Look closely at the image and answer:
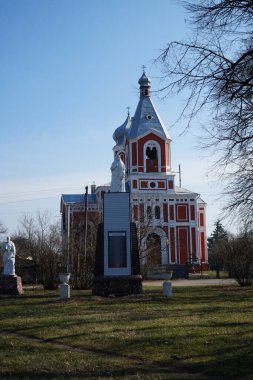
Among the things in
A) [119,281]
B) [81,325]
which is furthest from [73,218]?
[81,325]

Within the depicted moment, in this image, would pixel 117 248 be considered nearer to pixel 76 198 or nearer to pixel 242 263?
pixel 242 263

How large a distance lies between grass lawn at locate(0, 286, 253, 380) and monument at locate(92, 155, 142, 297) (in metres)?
4.86

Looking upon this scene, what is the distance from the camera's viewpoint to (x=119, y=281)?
22.6 meters

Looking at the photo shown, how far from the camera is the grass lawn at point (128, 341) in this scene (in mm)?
8117

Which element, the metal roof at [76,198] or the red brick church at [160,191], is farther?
the metal roof at [76,198]

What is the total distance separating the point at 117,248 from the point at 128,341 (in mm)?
12779

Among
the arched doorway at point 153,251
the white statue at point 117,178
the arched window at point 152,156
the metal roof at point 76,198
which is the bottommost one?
the arched doorway at point 153,251

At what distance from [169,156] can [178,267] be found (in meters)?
11.3

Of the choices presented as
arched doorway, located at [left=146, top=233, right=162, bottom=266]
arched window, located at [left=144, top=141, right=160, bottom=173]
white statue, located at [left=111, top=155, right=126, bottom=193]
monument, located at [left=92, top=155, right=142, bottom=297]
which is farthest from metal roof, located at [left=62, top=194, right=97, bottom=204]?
→ monument, located at [left=92, top=155, right=142, bottom=297]

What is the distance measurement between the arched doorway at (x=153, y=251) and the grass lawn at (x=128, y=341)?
24.3m

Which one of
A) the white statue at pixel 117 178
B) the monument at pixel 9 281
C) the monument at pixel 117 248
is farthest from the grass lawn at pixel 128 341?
the white statue at pixel 117 178

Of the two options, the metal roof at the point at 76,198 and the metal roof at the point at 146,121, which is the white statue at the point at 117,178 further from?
the metal roof at the point at 76,198

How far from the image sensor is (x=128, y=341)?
10500 mm

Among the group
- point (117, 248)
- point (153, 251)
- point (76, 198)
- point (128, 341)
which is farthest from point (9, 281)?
point (76, 198)
